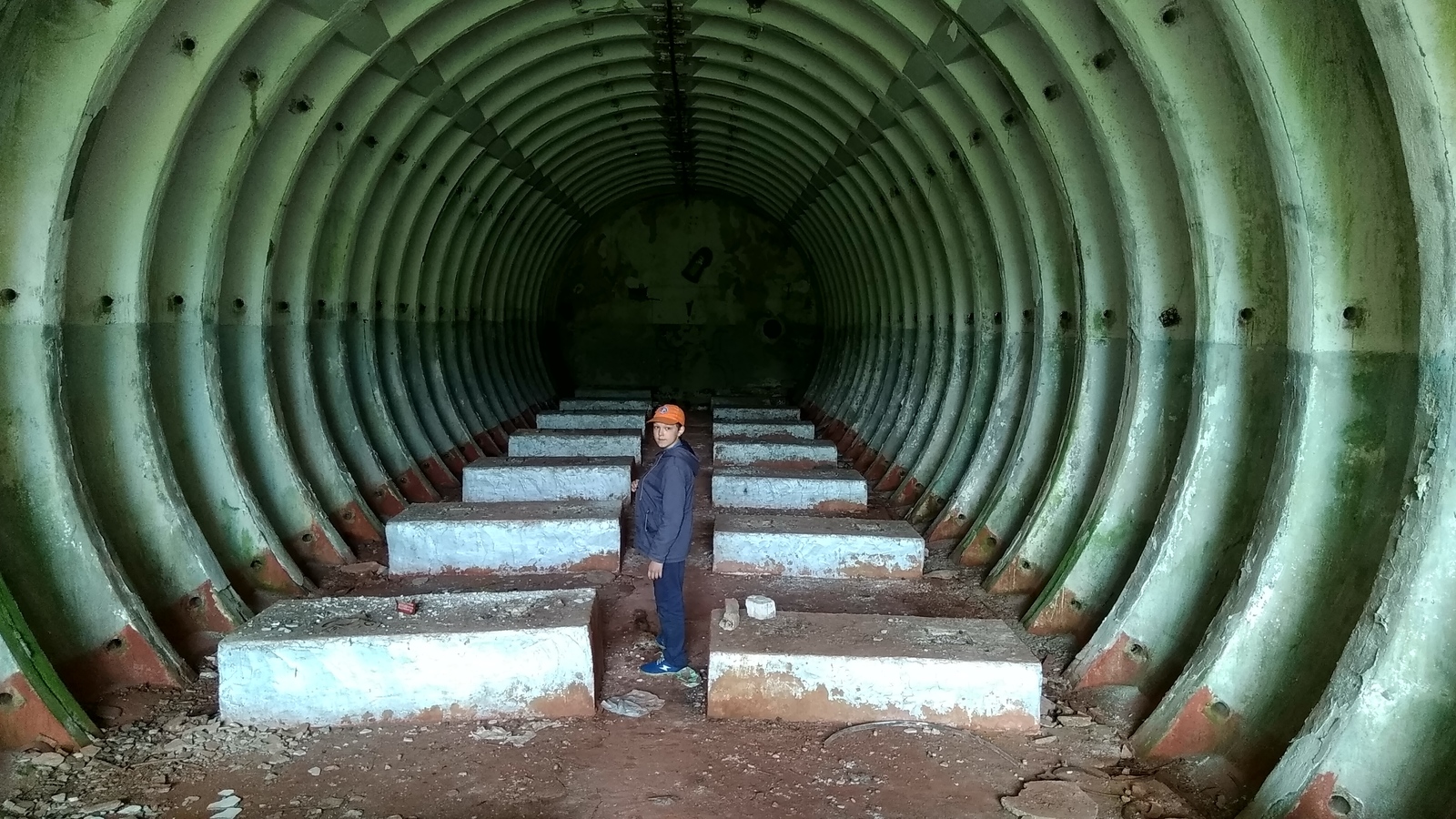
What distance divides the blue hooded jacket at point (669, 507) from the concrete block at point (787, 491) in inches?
126

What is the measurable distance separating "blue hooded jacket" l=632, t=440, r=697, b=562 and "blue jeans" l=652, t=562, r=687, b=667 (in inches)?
3.8

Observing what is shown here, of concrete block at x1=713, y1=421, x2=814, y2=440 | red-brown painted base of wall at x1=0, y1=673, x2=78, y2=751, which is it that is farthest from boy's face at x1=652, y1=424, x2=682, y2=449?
concrete block at x1=713, y1=421, x2=814, y2=440

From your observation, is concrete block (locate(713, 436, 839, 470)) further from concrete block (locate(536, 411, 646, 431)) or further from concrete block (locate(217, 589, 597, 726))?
concrete block (locate(217, 589, 597, 726))

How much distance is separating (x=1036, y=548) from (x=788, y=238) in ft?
44.0

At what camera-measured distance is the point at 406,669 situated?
4352 millimetres

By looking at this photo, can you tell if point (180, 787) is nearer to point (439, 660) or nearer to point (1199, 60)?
point (439, 660)

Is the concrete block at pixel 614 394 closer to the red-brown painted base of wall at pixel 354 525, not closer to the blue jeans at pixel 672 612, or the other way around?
the red-brown painted base of wall at pixel 354 525

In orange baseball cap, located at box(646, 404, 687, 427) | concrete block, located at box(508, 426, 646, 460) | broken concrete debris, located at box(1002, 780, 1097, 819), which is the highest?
orange baseball cap, located at box(646, 404, 687, 427)

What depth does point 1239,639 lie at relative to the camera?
3.96 meters

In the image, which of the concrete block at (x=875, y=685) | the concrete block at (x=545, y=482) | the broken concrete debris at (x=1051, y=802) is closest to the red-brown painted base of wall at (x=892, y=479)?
the concrete block at (x=545, y=482)

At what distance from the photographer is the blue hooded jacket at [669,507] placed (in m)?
5.05

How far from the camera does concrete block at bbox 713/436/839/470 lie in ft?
33.0

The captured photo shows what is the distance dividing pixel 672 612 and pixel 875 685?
1.22 metres

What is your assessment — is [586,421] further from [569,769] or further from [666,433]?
[569,769]
